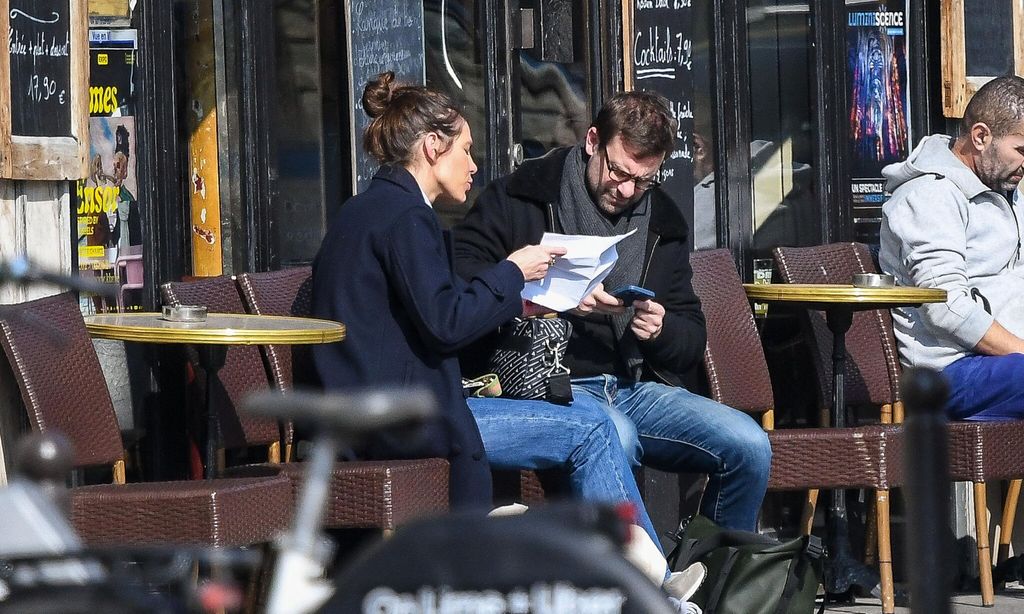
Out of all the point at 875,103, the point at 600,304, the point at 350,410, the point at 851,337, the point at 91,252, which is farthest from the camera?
the point at 875,103

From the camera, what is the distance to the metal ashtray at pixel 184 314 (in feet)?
14.2

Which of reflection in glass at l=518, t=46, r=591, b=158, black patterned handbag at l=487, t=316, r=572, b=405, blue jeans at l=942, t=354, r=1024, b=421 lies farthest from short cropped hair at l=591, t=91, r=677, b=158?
blue jeans at l=942, t=354, r=1024, b=421

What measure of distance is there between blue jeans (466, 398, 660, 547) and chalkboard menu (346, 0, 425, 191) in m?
1.45

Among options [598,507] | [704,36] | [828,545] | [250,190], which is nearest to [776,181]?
[704,36]

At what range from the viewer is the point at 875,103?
6.40 metres

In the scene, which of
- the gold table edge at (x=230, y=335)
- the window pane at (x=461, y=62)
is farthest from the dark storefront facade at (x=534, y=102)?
the gold table edge at (x=230, y=335)

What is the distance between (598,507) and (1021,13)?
17.0ft

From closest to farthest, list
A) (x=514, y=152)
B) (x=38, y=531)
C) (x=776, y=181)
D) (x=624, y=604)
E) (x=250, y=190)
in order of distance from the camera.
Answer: (x=624, y=604) < (x=38, y=531) < (x=250, y=190) < (x=514, y=152) < (x=776, y=181)

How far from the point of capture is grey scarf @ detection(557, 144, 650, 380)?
4.89 meters

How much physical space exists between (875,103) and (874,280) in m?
1.32

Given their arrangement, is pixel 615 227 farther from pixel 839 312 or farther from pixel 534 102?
pixel 534 102

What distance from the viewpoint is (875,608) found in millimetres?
5520

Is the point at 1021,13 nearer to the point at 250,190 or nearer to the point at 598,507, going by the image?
the point at 250,190

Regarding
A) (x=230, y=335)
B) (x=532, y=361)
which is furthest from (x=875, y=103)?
(x=230, y=335)
